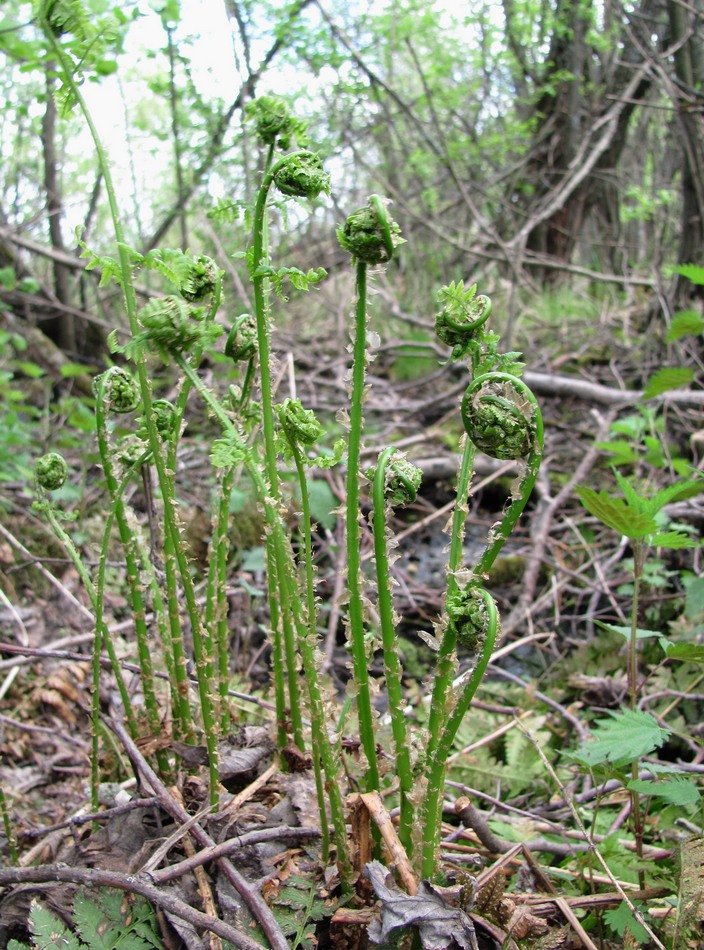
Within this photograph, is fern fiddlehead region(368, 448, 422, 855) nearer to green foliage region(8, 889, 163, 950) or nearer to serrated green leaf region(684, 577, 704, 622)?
green foliage region(8, 889, 163, 950)

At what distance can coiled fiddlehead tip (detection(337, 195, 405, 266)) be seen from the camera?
3.02ft

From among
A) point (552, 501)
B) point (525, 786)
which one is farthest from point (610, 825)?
point (552, 501)

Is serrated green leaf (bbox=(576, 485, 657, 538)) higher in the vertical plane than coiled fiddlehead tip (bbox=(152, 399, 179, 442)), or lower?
lower

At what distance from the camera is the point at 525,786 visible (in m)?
1.90

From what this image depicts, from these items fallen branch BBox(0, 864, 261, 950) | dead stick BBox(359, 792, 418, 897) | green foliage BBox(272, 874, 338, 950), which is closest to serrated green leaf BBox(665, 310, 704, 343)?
dead stick BBox(359, 792, 418, 897)

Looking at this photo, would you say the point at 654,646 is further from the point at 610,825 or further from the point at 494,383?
the point at 494,383

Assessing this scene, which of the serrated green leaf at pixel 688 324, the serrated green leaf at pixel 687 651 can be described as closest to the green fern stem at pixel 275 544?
the serrated green leaf at pixel 687 651

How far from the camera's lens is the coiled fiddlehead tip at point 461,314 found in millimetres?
1024

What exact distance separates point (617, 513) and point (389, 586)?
0.50 m

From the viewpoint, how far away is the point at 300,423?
109 cm

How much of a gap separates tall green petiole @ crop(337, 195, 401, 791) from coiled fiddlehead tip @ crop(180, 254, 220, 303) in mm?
302

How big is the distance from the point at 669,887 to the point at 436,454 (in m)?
3.09

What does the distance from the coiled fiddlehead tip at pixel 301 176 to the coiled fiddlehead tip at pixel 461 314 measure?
0.74 feet

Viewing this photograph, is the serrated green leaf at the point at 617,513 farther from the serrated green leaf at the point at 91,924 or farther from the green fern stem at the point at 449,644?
the serrated green leaf at the point at 91,924
